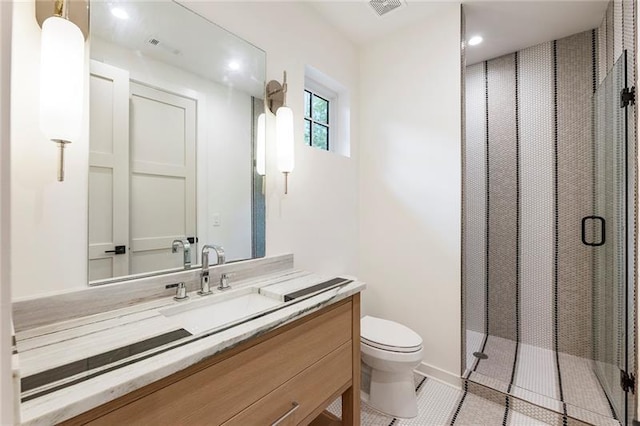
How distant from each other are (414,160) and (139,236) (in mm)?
1902

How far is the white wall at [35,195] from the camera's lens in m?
0.93

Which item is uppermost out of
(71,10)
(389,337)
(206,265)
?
(71,10)

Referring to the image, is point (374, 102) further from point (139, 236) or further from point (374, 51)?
point (139, 236)

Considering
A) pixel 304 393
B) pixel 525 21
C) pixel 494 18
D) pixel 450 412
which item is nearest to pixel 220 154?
pixel 304 393

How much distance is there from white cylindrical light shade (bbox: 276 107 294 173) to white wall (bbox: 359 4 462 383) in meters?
0.97

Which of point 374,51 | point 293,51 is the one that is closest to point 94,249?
point 293,51

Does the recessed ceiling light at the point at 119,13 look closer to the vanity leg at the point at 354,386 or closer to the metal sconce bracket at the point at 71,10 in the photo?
the metal sconce bracket at the point at 71,10

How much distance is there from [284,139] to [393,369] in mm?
1526

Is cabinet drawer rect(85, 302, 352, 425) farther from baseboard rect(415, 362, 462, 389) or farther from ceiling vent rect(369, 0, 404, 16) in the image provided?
ceiling vent rect(369, 0, 404, 16)

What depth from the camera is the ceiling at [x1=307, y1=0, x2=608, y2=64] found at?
201 cm

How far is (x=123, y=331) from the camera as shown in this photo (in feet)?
3.04

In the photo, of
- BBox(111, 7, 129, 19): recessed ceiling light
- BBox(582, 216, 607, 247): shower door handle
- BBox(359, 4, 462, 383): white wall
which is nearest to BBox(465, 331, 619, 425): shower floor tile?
BBox(359, 4, 462, 383): white wall

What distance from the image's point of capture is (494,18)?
2143 mm

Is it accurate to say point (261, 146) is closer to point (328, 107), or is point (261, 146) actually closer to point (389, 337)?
point (328, 107)
